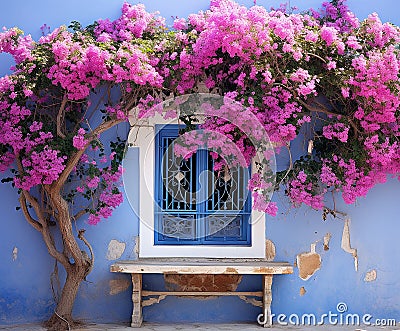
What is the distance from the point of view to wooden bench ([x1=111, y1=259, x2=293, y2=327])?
28.1 feet

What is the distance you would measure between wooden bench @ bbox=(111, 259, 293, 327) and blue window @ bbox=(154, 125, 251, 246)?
12.2 inches

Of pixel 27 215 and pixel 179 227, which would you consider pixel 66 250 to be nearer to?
pixel 27 215

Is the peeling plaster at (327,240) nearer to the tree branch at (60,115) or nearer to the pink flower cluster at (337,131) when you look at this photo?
the pink flower cluster at (337,131)

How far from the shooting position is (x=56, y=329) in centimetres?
860

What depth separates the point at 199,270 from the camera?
856 centimetres

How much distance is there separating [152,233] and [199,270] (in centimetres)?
82

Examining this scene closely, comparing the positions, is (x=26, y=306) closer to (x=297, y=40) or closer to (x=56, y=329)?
(x=56, y=329)

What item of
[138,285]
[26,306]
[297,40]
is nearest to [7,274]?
[26,306]

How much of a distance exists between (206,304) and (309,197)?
1740mm
